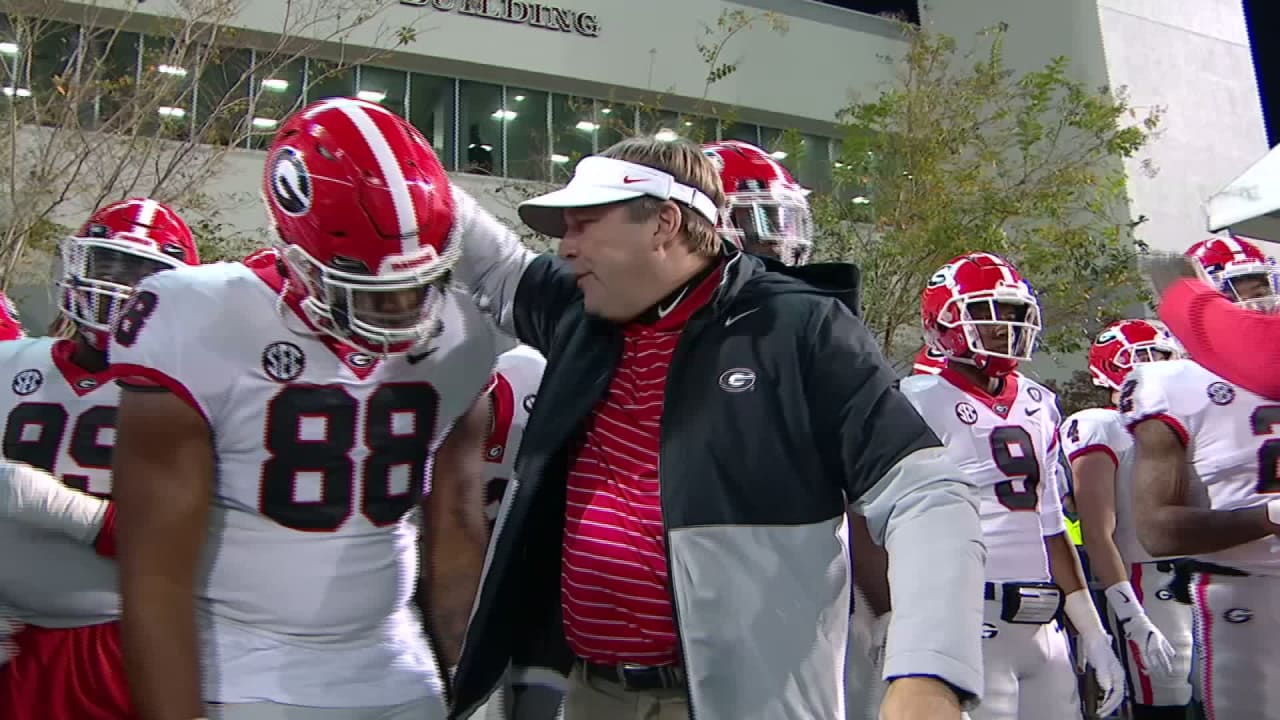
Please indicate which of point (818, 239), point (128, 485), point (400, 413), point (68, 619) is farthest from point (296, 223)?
point (818, 239)

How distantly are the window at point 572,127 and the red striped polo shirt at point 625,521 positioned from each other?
14.9m

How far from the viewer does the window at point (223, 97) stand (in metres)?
10.2

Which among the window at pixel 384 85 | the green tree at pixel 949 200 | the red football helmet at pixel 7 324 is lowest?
the red football helmet at pixel 7 324

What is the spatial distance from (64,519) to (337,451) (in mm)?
911

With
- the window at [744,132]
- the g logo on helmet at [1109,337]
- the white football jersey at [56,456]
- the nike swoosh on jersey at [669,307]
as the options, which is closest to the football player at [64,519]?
the white football jersey at [56,456]

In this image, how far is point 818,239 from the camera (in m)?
14.5

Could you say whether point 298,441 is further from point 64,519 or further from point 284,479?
point 64,519

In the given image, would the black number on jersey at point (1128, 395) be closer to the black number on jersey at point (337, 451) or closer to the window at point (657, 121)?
the black number on jersey at point (337, 451)

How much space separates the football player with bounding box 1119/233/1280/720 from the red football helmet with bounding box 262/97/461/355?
320 cm

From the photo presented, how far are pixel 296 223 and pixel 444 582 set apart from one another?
0.92 meters

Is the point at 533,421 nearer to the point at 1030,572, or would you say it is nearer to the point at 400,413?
the point at 400,413

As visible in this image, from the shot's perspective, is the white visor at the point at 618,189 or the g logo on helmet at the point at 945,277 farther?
the g logo on helmet at the point at 945,277

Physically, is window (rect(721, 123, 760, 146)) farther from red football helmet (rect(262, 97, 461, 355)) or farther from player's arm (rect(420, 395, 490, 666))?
red football helmet (rect(262, 97, 461, 355))

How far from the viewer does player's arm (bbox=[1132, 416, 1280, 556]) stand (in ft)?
12.8
